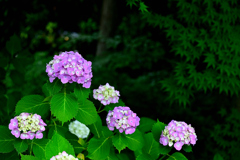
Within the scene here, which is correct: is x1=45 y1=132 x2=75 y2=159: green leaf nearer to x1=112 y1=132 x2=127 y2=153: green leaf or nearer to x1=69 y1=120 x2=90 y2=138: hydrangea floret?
x1=112 y1=132 x2=127 y2=153: green leaf

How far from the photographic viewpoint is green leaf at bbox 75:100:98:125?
1.88 meters

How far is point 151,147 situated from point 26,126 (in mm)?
899

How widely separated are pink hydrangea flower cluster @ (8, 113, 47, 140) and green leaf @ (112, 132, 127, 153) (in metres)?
0.47

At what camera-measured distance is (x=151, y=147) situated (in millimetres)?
2127

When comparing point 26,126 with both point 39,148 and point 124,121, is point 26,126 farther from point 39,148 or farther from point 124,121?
point 124,121

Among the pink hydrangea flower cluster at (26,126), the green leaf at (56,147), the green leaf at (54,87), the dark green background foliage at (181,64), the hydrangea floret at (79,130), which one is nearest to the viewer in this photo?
the green leaf at (56,147)

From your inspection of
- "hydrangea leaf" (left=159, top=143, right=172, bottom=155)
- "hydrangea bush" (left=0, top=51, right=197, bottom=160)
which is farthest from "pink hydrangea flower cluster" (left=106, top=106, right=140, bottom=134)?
"hydrangea leaf" (left=159, top=143, right=172, bottom=155)

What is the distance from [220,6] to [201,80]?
917mm

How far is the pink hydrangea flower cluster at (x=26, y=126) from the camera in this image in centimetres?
170

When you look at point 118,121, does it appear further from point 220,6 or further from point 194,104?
point 194,104

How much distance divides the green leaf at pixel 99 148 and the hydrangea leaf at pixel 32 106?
38 centimetres

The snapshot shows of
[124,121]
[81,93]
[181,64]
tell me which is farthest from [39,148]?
[181,64]

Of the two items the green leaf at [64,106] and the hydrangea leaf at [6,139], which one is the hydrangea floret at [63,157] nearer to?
the green leaf at [64,106]

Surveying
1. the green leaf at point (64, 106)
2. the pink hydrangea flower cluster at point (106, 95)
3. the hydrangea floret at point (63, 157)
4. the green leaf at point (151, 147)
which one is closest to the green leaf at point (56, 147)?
the hydrangea floret at point (63, 157)
